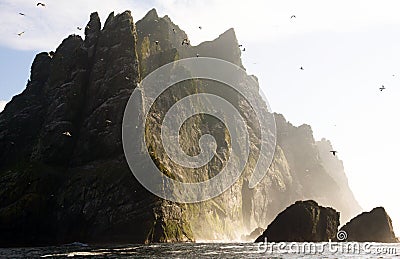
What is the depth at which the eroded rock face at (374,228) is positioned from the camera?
430 ft

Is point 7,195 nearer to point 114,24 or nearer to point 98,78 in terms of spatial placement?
point 98,78

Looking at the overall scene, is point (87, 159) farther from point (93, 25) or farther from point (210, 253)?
point (210, 253)

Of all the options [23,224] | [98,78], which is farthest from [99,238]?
[98,78]

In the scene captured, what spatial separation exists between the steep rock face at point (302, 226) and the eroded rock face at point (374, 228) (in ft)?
35.1

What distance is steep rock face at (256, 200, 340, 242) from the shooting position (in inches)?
4744

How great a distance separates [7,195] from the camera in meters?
134

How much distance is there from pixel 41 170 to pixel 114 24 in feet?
218

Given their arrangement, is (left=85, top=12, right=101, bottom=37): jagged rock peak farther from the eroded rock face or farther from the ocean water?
the eroded rock face

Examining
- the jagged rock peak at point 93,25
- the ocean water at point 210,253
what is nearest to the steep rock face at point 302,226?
the ocean water at point 210,253

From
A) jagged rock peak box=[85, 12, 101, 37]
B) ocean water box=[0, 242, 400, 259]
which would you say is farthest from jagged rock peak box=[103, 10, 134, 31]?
ocean water box=[0, 242, 400, 259]

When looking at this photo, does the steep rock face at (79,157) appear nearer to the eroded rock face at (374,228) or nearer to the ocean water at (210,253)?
the ocean water at (210,253)

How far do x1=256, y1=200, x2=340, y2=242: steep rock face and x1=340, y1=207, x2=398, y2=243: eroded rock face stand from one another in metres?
10.7

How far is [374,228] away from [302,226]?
25820mm

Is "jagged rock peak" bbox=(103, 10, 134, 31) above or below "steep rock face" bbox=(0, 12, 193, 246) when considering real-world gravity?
above
